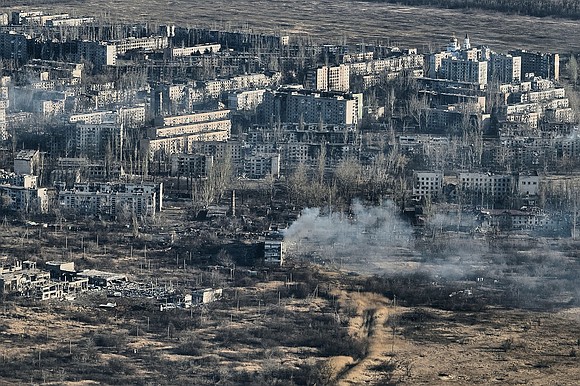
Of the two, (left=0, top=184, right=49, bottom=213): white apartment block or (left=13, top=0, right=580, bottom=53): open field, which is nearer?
(left=0, top=184, right=49, bottom=213): white apartment block

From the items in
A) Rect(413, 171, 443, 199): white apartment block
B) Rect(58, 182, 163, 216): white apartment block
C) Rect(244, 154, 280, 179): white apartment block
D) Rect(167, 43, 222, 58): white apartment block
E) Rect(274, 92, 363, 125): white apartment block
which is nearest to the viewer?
Rect(58, 182, 163, 216): white apartment block

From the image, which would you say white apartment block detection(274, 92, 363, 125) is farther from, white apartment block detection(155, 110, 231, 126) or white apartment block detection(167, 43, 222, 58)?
white apartment block detection(167, 43, 222, 58)

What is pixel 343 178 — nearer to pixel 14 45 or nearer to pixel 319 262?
pixel 319 262

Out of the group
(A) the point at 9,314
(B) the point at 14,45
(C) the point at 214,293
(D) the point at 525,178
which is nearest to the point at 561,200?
(D) the point at 525,178

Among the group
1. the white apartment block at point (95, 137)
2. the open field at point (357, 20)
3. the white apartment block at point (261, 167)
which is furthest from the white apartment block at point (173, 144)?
the open field at point (357, 20)

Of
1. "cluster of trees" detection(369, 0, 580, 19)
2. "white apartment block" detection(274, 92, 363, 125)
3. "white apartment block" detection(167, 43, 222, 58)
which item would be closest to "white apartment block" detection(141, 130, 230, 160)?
"white apartment block" detection(274, 92, 363, 125)
